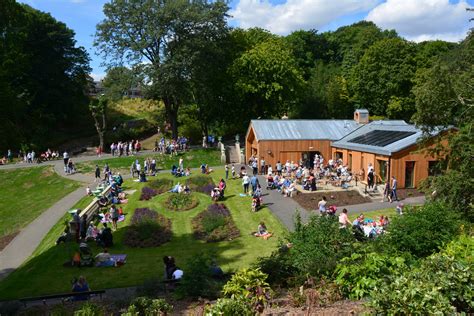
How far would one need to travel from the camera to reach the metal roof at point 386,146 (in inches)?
1095

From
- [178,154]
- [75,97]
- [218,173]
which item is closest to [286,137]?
[218,173]

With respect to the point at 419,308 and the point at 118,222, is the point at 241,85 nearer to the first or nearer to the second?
the point at 118,222

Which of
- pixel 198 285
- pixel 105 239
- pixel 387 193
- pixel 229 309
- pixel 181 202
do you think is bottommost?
pixel 105 239

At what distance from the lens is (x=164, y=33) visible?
4291cm

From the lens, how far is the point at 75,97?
2192 inches

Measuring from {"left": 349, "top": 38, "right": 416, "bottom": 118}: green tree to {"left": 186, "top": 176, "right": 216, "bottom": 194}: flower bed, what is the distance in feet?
104

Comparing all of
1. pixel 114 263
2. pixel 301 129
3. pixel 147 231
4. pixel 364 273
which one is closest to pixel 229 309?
pixel 364 273

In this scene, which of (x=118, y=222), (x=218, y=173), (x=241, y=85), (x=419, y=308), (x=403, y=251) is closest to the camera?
(x=419, y=308)

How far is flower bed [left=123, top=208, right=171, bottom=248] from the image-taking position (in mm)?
21594

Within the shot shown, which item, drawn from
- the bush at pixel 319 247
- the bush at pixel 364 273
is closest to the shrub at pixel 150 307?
the bush at pixel 319 247

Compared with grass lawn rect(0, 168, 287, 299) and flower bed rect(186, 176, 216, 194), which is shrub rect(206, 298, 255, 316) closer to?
grass lawn rect(0, 168, 287, 299)

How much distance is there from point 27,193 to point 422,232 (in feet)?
105

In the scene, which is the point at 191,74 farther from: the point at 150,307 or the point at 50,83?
the point at 150,307

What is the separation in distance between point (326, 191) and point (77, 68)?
42.4m
